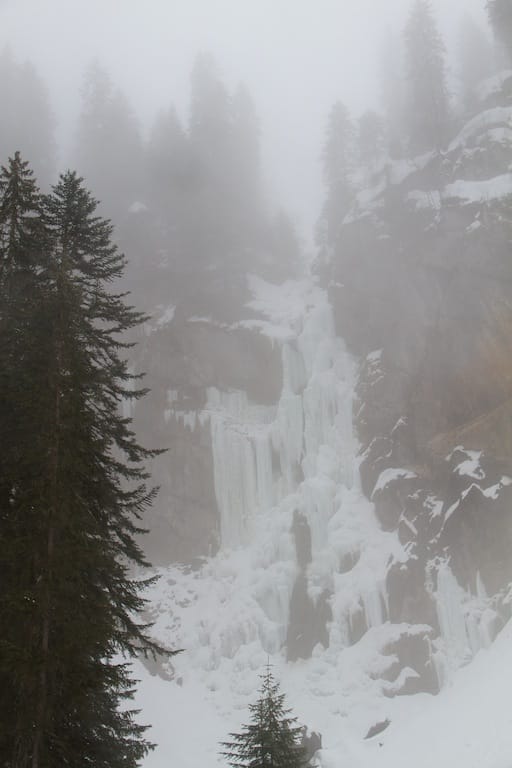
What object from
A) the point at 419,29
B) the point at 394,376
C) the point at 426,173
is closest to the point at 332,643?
the point at 394,376

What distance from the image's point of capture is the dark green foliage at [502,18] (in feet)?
A: 132

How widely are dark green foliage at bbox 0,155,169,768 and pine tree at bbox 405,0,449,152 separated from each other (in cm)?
3636

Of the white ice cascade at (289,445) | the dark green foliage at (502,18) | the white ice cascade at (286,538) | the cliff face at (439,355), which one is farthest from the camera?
the dark green foliage at (502,18)

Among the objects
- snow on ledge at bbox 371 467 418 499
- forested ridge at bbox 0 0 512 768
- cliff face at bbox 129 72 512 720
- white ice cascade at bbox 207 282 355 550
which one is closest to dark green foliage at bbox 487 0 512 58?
forested ridge at bbox 0 0 512 768

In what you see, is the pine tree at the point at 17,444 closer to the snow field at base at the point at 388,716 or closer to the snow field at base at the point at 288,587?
the snow field at base at the point at 388,716

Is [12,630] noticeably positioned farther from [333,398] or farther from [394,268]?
[394,268]

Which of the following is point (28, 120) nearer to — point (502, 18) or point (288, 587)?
point (502, 18)

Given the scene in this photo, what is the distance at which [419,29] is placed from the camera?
47750 millimetres

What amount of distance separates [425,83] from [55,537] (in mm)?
45271

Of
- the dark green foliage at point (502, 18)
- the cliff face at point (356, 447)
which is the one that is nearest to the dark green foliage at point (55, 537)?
the cliff face at point (356, 447)

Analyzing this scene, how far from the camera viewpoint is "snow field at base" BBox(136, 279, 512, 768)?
24562mm

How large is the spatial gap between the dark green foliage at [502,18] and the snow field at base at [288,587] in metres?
20.8

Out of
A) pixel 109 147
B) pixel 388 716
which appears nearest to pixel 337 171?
pixel 109 147

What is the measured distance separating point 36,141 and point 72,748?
59690 millimetres
